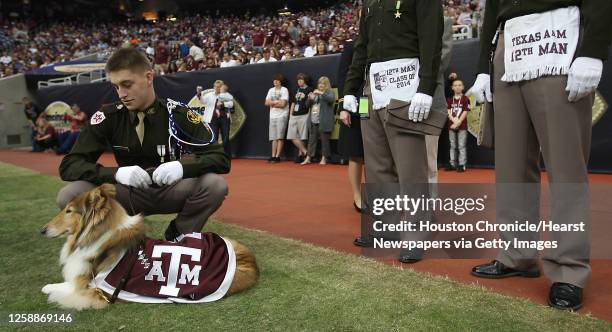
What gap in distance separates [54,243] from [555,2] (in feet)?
12.3

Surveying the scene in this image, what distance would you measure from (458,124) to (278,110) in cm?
403

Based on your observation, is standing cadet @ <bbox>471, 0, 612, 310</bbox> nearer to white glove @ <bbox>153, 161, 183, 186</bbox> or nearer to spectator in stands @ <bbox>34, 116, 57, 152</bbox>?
white glove @ <bbox>153, 161, 183, 186</bbox>

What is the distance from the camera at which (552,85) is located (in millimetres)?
2322

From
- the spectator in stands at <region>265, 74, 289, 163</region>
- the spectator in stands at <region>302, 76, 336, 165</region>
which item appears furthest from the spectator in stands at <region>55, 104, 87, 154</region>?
the spectator in stands at <region>302, 76, 336, 165</region>

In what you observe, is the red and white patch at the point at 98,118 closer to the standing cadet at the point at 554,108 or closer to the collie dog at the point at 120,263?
the collie dog at the point at 120,263

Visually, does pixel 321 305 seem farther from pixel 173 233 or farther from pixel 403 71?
pixel 403 71

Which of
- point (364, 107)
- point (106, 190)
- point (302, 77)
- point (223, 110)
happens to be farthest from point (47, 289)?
point (223, 110)

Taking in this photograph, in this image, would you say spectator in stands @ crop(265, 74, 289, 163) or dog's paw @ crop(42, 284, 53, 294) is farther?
spectator in stands @ crop(265, 74, 289, 163)

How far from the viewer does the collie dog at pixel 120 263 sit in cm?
240

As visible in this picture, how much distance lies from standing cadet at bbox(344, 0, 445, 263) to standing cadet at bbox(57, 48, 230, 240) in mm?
1092

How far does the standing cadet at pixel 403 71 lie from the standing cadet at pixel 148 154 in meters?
1.09

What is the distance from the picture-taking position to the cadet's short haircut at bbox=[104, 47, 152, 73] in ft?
9.11

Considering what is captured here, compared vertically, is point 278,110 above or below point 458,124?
above

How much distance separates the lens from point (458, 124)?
25.2 feet
